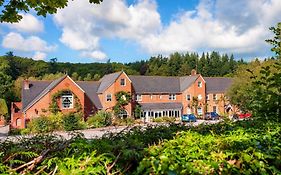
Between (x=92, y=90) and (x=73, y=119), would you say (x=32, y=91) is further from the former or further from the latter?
(x=92, y=90)

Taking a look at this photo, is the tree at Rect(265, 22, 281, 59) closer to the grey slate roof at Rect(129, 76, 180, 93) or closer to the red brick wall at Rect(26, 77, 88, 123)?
the red brick wall at Rect(26, 77, 88, 123)

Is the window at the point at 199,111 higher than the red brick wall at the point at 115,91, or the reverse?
the red brick wall at the point at 115,91

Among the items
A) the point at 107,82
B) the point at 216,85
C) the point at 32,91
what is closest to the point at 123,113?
the point at 107,82

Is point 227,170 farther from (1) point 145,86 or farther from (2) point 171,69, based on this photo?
(2) point 171,69

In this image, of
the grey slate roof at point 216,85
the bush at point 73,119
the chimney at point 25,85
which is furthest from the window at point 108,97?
the grey slate roof at point 216,85

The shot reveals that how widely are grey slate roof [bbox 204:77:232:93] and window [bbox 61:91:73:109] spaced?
86.4 feet

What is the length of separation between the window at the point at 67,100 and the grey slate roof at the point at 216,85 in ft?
86.4

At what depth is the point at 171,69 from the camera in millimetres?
111188

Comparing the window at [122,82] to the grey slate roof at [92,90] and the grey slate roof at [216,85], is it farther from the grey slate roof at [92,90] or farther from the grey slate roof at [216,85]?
the grey slate roof at [216,85]

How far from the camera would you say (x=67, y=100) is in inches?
1655

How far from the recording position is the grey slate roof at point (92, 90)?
46.9 m

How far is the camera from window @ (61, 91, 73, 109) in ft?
137

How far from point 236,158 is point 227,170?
299mm

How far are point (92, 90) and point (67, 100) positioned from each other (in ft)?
24.2
